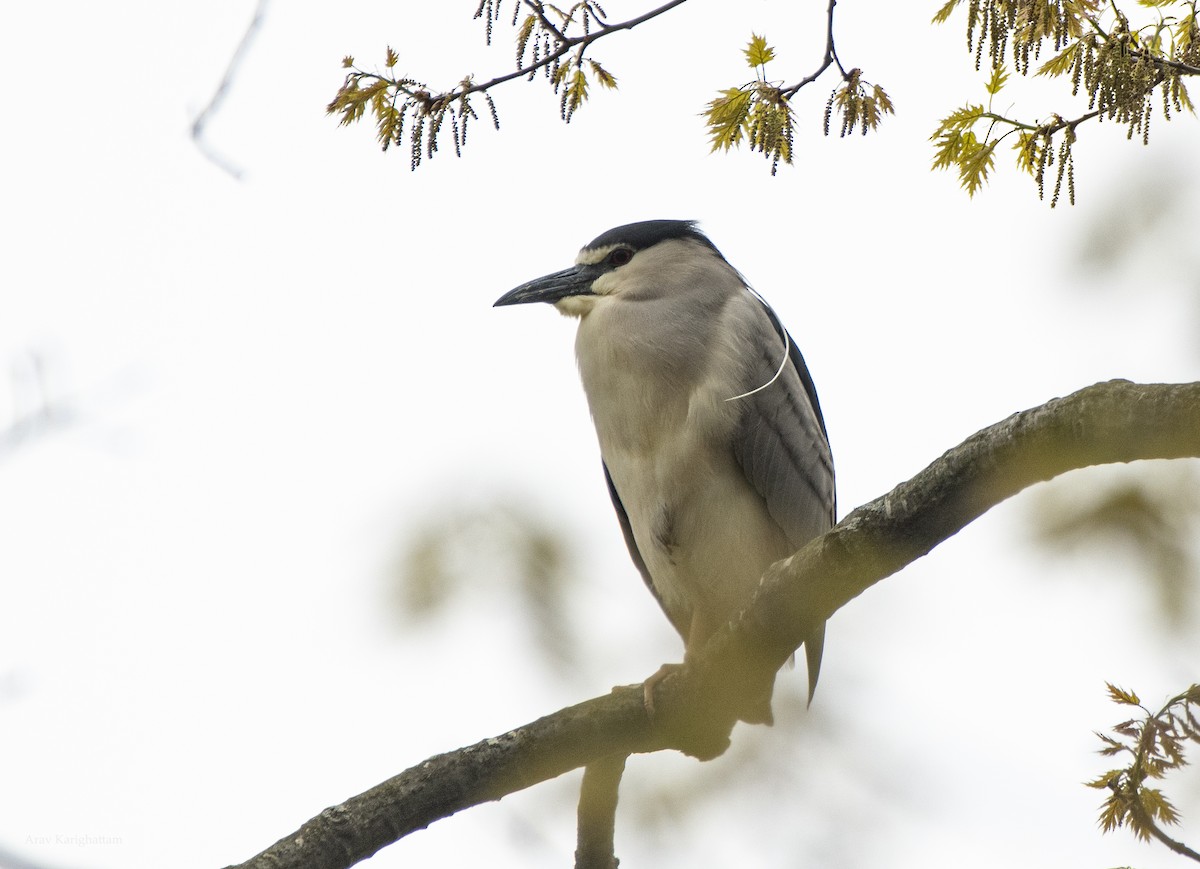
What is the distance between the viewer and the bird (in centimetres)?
396

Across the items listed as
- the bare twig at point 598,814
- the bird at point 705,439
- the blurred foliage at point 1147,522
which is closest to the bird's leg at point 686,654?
the bird at point 705,439

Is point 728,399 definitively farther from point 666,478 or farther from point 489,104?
point 489,104

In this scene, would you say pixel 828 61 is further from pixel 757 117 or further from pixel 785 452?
pixel 785 452

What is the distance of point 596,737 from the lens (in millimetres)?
3000

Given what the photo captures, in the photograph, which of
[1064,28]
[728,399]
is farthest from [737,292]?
[1064,28]

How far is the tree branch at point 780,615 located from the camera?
7.00 feet

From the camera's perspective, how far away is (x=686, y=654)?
3.53 m

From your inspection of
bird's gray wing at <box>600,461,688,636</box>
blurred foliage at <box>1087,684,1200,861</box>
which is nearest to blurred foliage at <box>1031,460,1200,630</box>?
blurred foliage at <box>1087,684,1200,861</box>

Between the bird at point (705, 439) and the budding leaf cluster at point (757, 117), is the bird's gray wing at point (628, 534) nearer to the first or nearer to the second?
the bird at point (705, 439)

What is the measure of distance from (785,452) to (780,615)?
1.31 m

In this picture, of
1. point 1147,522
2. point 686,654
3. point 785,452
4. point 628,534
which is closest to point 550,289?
point 628,534

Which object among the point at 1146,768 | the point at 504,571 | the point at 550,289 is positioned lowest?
the point at 1146,768

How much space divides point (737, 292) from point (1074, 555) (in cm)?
207

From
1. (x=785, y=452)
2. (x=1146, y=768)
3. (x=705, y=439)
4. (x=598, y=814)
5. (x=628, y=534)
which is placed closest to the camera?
(x=1146, y=768)
